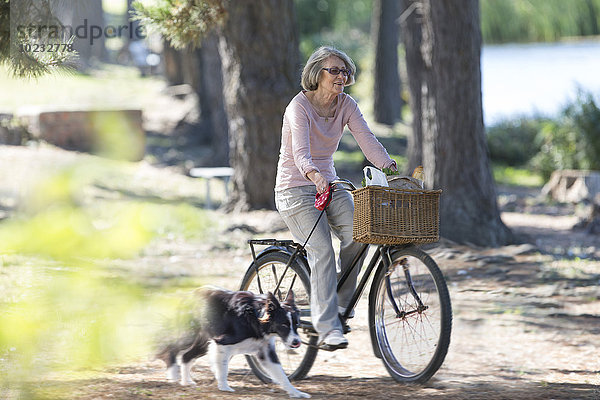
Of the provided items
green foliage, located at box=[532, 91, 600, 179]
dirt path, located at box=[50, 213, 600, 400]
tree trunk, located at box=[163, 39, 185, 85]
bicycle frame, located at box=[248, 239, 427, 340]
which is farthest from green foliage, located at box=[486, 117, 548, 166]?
bicycle frame, located at box=[248, 239, 427, 340]

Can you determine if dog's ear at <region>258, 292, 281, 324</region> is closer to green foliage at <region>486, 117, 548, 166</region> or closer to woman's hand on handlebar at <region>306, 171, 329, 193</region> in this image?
woman's hand on handlebar at <region>306, 171, 329, 193</region>

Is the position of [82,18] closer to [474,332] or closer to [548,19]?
[474,332]

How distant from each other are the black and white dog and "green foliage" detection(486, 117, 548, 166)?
16539 mm

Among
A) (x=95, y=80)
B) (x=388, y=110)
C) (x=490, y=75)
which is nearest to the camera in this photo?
(x=388, y=110)

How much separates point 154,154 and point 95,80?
9.53 metres

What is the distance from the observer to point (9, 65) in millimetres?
4254

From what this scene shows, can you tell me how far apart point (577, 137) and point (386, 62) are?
697cm

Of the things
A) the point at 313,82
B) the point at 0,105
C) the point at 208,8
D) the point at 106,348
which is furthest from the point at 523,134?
the point at 106,348

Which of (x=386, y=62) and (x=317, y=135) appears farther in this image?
(x=386, y=62)

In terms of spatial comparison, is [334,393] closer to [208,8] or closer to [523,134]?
[208,8]

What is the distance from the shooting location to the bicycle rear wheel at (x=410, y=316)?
3.98m

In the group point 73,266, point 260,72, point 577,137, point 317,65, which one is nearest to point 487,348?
point 317,65

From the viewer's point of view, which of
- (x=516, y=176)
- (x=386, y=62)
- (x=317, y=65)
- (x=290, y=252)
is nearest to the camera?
(x=317, y=65)

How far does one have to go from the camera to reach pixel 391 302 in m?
4.30
